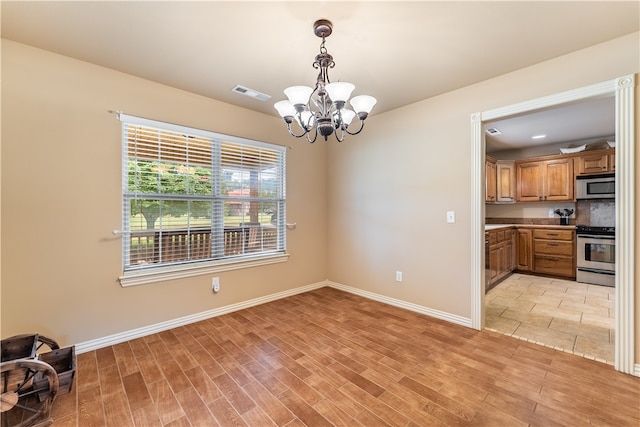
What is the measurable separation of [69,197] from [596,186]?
731 cm

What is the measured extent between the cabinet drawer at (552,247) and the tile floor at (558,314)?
1.81ft

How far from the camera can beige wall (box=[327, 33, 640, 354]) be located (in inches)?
92.7

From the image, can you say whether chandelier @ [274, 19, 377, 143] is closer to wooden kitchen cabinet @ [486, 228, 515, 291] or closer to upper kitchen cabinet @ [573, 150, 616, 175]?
wooden kitchen cabinet @ [486, 228, 515, 291]

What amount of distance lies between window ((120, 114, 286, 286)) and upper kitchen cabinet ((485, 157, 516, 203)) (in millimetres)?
4306

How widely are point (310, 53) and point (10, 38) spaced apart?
7.46 ft

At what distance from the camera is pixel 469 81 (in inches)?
108

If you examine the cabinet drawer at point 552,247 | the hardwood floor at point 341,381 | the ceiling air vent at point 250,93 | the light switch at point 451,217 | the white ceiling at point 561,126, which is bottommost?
the hardwood floor at point 341,381

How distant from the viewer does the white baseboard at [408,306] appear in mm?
2938

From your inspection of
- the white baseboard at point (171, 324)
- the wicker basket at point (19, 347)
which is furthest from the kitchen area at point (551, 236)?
the wicker basket at point (19, 347)

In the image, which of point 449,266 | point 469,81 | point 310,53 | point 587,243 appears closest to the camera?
point 310,53

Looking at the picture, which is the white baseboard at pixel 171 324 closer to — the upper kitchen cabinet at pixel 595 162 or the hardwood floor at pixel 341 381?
the hardwood floor at pixel 341 381

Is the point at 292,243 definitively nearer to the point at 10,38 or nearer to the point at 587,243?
the point at 10,38

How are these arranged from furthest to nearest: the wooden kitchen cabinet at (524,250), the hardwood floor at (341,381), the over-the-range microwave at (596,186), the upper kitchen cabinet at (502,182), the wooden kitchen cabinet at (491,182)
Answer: the upper kitchen cabinet at (502,182), the wooden kitchen cabinet at (491,182), the wooden kitchen cabinet at (524,250), the over-the-range microwave at (596,186), the hardwood floor at (341,381)

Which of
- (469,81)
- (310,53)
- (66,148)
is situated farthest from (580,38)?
(66,148)
